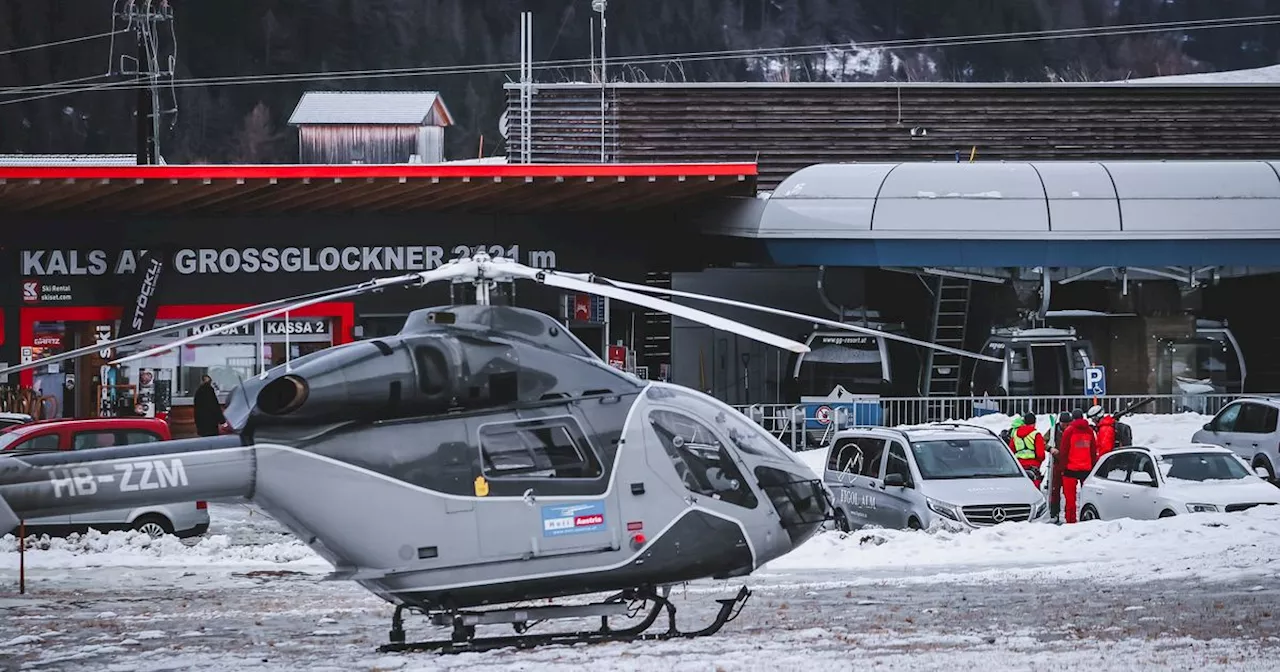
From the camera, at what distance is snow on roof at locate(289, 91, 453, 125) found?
5006 cm

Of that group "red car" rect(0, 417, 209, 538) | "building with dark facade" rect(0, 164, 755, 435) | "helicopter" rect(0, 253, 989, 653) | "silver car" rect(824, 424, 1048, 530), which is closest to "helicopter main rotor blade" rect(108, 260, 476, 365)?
"helicopter" rect(0, 253, 989, 653)

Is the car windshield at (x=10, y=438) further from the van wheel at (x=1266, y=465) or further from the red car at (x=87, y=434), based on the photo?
the van wheel at (x=1266, y=465)

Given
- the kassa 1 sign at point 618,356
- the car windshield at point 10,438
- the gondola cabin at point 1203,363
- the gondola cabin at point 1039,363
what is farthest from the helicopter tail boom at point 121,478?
the gondola cabin at point 1203,363

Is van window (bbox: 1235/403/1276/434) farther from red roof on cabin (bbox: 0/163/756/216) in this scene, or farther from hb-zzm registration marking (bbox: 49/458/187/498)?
hb-zzm registration marking (bbox: 49/458/187/498)

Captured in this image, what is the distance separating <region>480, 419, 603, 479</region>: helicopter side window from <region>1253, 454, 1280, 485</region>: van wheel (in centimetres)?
1668

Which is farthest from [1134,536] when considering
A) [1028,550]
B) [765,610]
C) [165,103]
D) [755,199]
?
[165,103]

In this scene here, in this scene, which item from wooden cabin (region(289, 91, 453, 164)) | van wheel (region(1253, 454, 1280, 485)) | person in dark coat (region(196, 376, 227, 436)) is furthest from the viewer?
wooden cabin (region(289, 91, 453, 164))

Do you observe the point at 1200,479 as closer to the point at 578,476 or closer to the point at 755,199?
the point at 578,476

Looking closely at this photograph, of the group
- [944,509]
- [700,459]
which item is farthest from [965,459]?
[700,459]

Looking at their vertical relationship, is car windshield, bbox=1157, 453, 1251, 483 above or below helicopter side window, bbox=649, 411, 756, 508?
below

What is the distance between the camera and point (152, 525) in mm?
19938

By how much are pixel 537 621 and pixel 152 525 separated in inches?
378

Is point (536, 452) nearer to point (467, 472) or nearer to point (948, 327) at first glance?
point (467, 472)

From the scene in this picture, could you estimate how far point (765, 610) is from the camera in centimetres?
1462
